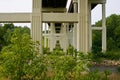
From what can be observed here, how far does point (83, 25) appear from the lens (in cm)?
3006

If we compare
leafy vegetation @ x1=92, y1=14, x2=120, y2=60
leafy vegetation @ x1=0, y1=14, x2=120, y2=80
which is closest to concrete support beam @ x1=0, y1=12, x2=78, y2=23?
leafy vegetation @ x1=0, y1=14, x2=120, y2=80

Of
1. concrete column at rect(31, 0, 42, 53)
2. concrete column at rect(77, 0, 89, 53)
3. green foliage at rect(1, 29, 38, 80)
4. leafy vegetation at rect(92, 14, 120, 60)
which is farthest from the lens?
leafy vegetation at rect(92, 14, 120, 60)

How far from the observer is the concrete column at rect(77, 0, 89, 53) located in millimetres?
29859

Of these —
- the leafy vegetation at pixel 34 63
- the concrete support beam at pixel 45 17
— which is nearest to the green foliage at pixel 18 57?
the leafy vegetation at pixel 34 63

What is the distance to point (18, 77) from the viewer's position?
1639 cm

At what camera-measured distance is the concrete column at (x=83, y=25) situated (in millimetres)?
29859

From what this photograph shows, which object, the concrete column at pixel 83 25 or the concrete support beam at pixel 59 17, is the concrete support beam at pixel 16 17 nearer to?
the concrete support beam at pixel 59 17

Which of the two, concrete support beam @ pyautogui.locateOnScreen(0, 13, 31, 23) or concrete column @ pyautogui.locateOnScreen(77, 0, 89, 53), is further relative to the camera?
concrete support beam @ pyautogui.locateOnScreen(0, 13, 31, 23)

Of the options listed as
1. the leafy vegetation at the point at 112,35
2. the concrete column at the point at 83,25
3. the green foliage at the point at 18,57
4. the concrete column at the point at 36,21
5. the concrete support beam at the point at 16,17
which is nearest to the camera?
the green foliage at the point at 18,57

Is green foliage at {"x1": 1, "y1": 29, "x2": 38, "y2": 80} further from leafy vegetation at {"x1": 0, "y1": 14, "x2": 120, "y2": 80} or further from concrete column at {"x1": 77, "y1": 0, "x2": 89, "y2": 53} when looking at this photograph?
concrete column at {"x1": 77, "y1": 0, "x2": 89, "y2": 53}

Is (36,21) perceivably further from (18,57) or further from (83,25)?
(18,57)

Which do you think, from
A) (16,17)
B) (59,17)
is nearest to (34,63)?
(59,17)

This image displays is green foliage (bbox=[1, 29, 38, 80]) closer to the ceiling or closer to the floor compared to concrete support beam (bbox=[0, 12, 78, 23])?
closer to the floor

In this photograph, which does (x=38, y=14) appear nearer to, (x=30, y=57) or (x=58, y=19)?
(x=58, y=19)
